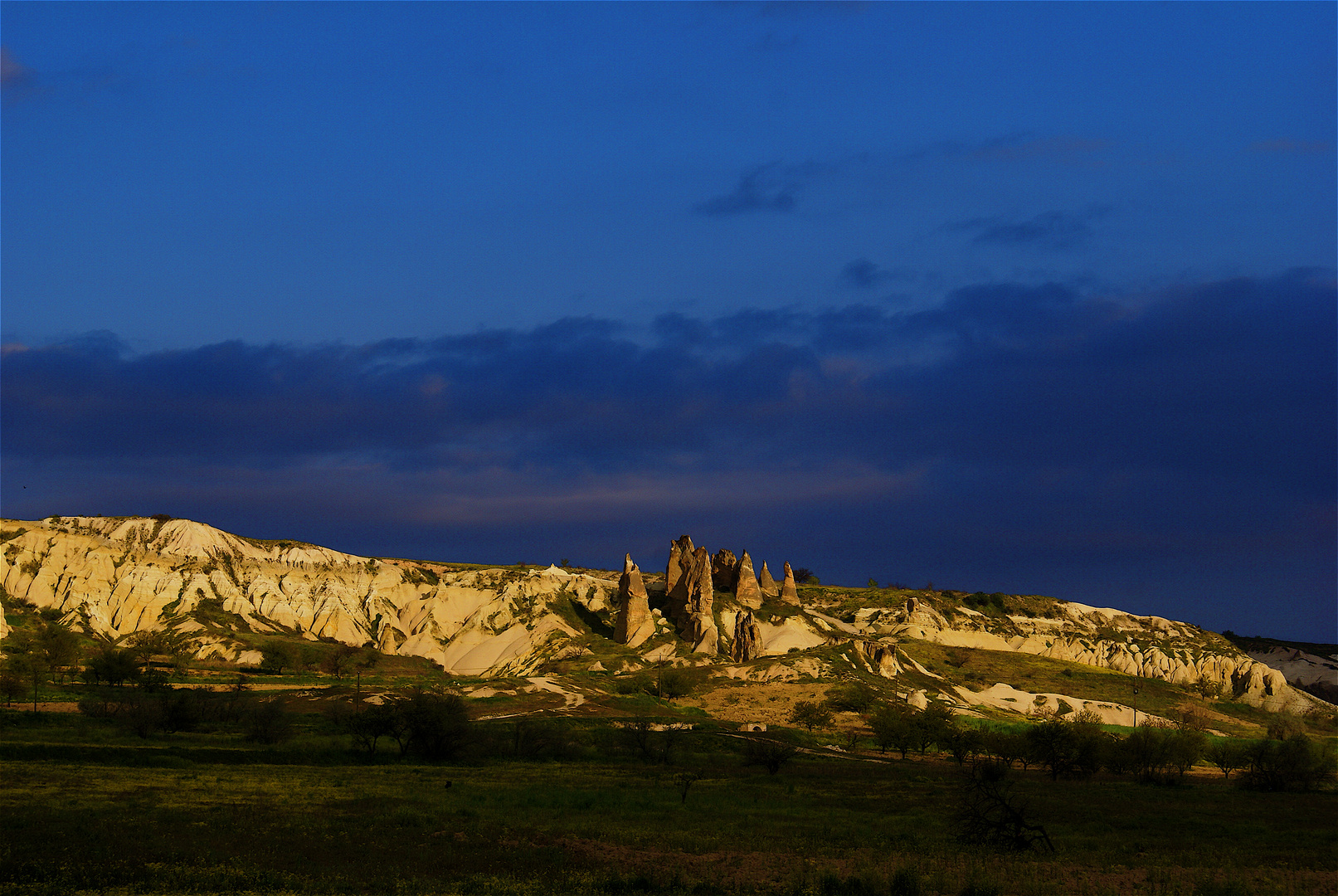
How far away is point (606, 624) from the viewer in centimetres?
14925

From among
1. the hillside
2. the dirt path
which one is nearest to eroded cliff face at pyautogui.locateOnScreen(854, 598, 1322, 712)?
the hillside

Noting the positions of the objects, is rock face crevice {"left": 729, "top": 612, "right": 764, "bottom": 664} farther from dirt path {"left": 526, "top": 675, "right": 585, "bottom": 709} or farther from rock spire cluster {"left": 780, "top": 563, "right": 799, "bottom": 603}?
rock spire cluster {"left": 780, "top": 563, "right": 799, "bottom": 603}

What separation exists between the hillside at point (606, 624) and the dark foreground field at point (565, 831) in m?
52.4

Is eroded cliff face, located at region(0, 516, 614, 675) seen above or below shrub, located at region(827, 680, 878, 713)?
above

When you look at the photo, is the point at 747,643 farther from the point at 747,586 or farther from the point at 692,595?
the point at 747,586

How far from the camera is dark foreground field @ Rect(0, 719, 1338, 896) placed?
99.8 ft

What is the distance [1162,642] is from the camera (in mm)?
172625

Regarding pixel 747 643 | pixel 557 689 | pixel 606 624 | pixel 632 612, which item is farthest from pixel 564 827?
pixel 606 624

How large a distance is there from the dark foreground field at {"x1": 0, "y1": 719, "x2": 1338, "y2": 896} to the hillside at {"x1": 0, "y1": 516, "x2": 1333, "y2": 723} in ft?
172

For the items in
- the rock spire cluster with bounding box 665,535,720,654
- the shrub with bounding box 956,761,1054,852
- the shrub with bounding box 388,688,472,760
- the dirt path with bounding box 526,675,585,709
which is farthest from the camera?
the rock spire cluster with bounding box 665,535,720,654

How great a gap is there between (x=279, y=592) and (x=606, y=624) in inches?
1936

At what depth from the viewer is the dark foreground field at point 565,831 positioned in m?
30.4

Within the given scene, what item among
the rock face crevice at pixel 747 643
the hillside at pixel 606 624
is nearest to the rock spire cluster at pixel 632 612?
the hillside at pixel 606 624

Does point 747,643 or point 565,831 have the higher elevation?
point 747,643
